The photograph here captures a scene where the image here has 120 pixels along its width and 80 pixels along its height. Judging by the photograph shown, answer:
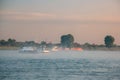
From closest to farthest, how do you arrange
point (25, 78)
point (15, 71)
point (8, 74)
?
point (25, 78) → point (8, 74) → point (15, 71)

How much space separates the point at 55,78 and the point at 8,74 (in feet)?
7.48

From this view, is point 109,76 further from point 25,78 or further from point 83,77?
point 25,78

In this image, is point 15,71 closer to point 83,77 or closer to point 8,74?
point 8,74

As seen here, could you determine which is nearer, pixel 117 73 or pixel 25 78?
pixel 25 78

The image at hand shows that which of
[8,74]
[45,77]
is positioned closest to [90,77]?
[45,77]

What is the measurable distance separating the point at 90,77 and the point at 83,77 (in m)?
0.25

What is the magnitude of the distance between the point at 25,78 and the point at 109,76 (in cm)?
303

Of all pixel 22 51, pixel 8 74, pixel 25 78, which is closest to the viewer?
pixel 25 78

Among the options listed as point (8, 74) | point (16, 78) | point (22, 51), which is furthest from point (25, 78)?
point (22, 51)

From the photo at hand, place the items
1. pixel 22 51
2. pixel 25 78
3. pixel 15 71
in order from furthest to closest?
1. pixel 22 51
2. pixel 15 71
3. pixel 25 78

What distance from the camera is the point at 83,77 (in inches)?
731

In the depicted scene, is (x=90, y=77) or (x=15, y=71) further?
(x=15, y=71)

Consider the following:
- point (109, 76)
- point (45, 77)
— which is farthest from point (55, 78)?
point (109, 76)

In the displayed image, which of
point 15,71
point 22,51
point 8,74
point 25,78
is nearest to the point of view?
point 25,78
